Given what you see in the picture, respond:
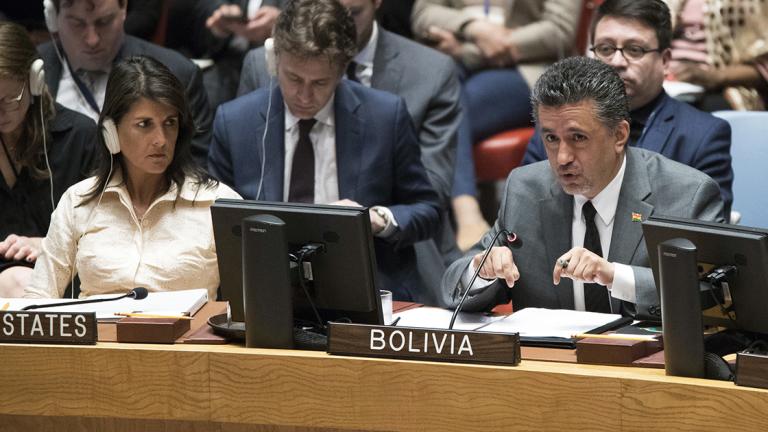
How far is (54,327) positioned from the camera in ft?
7.70

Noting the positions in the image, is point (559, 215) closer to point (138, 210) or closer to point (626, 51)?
point (626, 51)

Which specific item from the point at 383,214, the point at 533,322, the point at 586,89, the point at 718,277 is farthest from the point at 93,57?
the point at 718,277

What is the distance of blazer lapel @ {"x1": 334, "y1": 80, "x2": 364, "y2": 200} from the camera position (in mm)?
3387

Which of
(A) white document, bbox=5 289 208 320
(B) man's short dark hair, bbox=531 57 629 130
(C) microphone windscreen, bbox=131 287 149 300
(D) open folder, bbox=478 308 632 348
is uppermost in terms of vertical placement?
(B) man's short dark hair, bbox=531 57 629 130

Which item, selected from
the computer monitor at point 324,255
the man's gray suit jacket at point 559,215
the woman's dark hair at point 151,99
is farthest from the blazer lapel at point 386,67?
the computer monitor at point 324,255

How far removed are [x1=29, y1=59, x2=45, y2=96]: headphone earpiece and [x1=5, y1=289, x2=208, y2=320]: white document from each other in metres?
0.81

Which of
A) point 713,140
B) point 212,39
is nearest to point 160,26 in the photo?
point 212,39

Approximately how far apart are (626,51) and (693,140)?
31 centimetres

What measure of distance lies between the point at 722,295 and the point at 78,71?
97.3 inches

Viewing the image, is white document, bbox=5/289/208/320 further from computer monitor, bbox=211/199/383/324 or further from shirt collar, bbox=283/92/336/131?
shirt collar, bbox=283/92/336/131

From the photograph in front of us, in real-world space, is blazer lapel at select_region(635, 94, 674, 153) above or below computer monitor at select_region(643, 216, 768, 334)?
above

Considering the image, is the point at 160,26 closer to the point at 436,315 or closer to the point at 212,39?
the point at 212,39

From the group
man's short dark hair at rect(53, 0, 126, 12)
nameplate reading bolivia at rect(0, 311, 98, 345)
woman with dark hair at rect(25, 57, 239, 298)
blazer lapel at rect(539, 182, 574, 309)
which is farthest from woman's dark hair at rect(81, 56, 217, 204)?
man's short dark hair at rect(53, 0, 126, 12)

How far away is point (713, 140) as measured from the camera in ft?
10.6
